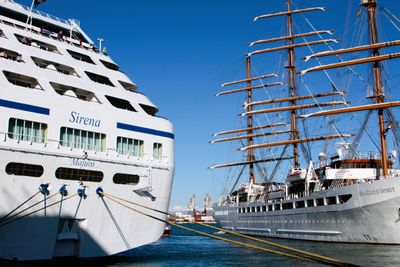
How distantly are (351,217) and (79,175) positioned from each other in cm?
2433

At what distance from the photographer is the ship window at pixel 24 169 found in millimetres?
17188

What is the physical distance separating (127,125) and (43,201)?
5256 mm

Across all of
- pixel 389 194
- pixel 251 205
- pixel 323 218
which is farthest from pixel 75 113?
pixel 251 205

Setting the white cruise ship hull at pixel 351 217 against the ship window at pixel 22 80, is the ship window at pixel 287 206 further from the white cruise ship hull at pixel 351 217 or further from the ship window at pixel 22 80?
the ship window at pixel 22 80

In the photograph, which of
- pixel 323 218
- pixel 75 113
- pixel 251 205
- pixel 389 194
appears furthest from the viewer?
pixel 251 205

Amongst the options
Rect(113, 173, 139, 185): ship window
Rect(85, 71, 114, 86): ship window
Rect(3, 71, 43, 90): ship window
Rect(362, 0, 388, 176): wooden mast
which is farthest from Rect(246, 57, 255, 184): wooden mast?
Rect(3, 71, 43, 90): ship window

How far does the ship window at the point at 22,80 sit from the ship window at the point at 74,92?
2.65 feet

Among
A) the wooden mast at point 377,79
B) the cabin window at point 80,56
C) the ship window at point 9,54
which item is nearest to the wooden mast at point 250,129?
the wooden mast at point 377,79

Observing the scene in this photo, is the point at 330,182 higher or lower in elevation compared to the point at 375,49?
lower

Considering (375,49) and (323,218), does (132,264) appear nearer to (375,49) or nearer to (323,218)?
(323,218)

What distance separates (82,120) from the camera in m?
19.7

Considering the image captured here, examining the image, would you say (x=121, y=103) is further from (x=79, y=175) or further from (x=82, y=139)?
(x=79, y=175)

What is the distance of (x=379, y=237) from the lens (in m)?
33.8

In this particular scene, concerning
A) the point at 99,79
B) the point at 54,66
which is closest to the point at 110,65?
the point at 99,79
